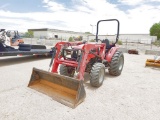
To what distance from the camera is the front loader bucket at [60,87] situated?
3603mm

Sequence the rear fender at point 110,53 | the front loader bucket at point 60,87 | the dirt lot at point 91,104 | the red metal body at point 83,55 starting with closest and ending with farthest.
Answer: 1. the dirt lot at point 91,104
2. the front loader bucket at point 60,87
3. the red metal body at point 83,55
4. the rear fender at point 110,53

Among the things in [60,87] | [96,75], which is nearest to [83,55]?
[96,75]

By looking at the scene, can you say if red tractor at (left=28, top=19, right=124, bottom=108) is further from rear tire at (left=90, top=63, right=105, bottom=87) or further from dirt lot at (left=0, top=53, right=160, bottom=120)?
dirt lot at (left=0, top=53, right=160, bottom=120)

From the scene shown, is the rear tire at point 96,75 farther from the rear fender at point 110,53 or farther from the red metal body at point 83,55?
the rear fender at point 110,53

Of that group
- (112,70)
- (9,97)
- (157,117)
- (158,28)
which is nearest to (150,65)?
(112,70)

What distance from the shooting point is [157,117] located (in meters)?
3.28

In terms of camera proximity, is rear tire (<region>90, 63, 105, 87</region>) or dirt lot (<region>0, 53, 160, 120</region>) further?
rear tire (<region>90, 63, 105, 87</region>)

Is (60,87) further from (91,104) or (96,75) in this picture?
(96,75)

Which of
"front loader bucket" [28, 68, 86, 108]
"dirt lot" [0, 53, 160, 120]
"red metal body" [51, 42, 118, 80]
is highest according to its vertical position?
"red metal body" [51, 42, 118, 80]

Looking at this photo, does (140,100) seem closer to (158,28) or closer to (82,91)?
(82,91)

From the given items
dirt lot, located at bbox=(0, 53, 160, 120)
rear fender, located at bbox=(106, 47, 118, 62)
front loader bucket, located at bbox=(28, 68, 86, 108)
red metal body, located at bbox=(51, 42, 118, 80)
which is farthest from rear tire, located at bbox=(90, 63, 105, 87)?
rear fender, located at bbox=(106, 47, 118, 62)

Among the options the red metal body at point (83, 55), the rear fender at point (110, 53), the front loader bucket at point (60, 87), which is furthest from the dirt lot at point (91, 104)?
the rear fender at point (110, 53)

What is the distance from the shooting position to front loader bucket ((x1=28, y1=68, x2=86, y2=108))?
3603 millimetres

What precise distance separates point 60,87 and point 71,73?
4.16 feet
